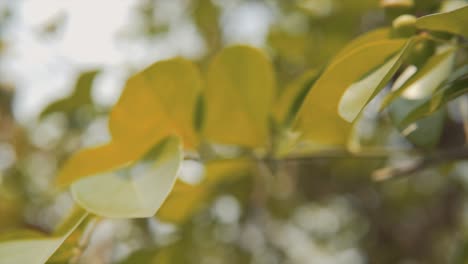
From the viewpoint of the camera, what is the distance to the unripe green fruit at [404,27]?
0.53 metres

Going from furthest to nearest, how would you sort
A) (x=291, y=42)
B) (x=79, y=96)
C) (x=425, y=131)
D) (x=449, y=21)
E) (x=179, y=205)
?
(x=291, y=42), (x=79, y=96), (x=179, y=205), (x=425, y=131), (x=449, y=21)

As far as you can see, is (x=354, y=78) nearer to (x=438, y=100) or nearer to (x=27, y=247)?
(x=438, y=100)

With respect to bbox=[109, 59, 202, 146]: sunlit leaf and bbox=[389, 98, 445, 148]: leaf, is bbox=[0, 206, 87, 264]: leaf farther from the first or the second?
bbox=[389, 98, 445, 148]: leaf

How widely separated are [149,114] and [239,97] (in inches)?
4.9

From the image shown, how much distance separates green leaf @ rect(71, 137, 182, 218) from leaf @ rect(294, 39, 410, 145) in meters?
0.14

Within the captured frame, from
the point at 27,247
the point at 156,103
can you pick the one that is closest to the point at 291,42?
the point at 156,103

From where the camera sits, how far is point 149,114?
665 millimetres

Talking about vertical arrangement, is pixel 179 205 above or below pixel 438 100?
below

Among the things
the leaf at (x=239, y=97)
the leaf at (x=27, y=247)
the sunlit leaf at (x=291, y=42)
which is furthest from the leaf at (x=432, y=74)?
the sunlit leaf at (x=291, y=42)

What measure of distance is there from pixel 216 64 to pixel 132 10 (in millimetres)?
1468

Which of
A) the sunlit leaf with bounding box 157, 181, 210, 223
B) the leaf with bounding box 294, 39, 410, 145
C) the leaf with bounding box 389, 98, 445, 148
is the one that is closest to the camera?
the leaf with bounding box 294, 39, 410, 145

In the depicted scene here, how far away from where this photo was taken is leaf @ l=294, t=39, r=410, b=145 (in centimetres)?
46

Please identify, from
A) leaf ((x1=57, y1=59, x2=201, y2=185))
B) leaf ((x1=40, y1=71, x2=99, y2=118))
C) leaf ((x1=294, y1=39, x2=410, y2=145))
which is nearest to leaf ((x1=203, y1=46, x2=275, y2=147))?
leaf ((x1=57, y1=59, x2=201, y2=185))

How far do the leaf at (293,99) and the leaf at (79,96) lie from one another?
39 cm
